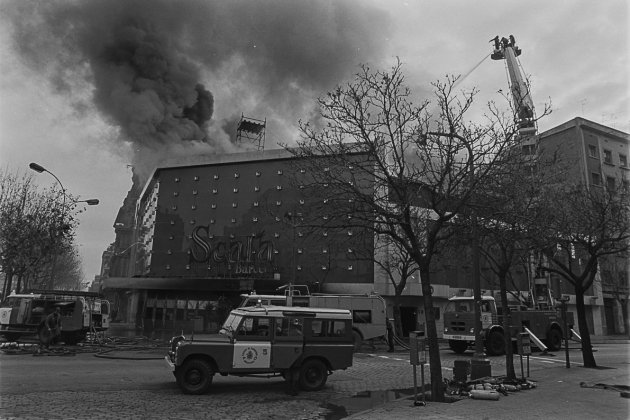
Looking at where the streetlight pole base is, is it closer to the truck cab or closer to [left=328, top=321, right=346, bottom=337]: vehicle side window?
the truck cab

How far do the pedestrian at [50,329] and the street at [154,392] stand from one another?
7.02 ft

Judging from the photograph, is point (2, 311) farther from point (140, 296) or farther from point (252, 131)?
point (252, 131)

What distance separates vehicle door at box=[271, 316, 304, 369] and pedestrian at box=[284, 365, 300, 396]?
0.24 meters

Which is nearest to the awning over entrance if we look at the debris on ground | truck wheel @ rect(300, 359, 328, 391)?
truck wheel @ rect(300, 359, 328, 391)

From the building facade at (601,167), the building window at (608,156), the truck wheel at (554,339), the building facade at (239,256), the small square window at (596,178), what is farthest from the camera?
the building window at (608,156)

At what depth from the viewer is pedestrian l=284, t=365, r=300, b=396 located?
37.8 feet

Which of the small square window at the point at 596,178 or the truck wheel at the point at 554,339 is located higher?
the small square window at the point at 596,178

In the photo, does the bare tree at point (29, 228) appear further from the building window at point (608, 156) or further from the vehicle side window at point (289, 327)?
the building window at point (608, 156)

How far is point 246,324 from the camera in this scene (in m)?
11.4

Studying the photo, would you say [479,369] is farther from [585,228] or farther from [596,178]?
[596,178]

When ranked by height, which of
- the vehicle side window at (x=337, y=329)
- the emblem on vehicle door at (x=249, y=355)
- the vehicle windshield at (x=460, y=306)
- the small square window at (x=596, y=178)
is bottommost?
the emblem on vehicle door at (x=249, y=355)

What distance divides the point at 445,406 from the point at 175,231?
129ft

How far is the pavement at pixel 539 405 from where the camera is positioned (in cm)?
848

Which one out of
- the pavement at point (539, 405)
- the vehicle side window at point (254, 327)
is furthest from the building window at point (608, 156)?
the vehicle side window at point (254, 327)
